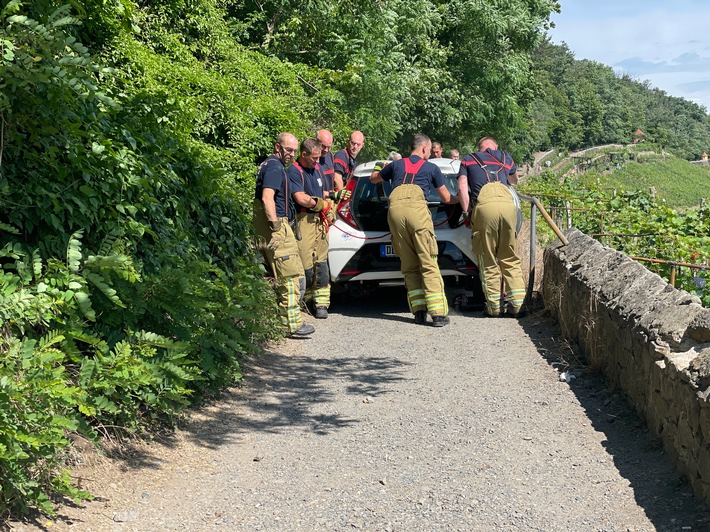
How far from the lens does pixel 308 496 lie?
17.1 ft

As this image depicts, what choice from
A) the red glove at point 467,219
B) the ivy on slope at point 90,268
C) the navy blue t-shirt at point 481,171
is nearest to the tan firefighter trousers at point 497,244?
the navy blue t-shirt at point 481,171

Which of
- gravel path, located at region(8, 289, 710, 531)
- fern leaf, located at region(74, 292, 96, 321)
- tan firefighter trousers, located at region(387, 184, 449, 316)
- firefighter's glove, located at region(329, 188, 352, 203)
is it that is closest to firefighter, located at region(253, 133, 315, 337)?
gravel path, located at region(8, 289, 710, 531)

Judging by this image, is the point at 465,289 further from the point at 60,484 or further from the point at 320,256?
the point at 60,484

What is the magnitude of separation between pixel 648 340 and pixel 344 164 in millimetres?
7013

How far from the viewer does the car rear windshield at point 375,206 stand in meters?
11.2

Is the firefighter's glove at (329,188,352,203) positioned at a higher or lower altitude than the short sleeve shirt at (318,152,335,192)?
lower

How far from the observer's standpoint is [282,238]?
9617 millimetres

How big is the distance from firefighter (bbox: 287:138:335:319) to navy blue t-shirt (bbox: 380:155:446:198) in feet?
2.80

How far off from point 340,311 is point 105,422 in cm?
612

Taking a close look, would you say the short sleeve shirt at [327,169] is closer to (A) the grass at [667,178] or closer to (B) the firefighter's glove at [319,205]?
(B) the firefighter's glove at [319,205]

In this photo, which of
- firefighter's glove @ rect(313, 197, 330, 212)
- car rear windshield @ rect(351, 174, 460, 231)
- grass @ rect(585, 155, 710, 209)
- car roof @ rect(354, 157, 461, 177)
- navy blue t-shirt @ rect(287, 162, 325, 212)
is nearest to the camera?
navy blue t-shirt @ rect(287, 162, 325, 212)

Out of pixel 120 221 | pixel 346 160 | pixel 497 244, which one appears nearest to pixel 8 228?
pixel 120 221

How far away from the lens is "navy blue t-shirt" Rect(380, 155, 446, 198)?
412 inches

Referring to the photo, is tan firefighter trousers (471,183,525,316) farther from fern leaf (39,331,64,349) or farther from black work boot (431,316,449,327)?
fern leaf (39,331,64,349)
